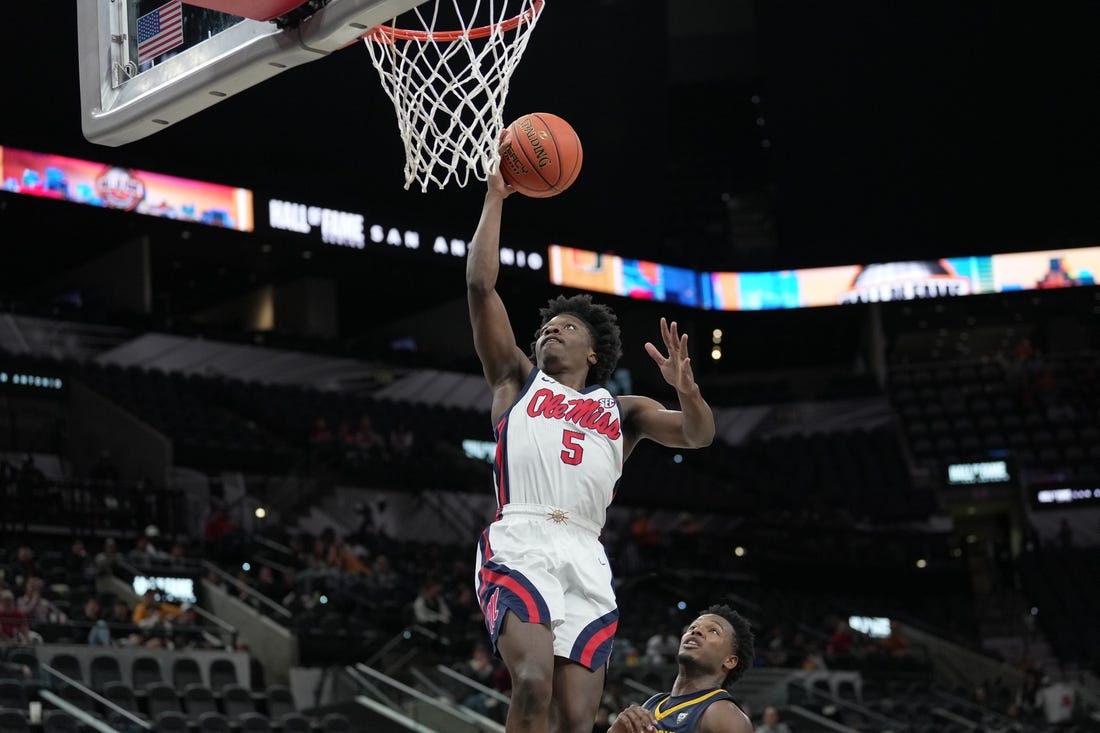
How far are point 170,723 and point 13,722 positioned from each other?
3.60ft

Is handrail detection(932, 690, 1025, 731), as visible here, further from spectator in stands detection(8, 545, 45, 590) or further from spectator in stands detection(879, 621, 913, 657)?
spectator in stands detection(8, 545, 45, 590)

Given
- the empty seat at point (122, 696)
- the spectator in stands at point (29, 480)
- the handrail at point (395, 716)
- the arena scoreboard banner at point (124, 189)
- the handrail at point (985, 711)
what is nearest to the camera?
the empty seat at point (122, 696)

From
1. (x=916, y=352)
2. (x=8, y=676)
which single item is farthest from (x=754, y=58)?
(x=8, y=676)

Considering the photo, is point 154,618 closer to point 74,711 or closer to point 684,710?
point 74,711

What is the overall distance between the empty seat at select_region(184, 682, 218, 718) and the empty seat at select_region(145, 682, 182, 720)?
0.09 metres

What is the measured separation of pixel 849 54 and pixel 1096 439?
7.84m

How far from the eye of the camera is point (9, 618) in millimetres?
12109

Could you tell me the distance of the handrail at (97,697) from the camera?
34.1 ft

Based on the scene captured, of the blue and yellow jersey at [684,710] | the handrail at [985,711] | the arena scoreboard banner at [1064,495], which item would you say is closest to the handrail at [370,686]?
the handrail at [985,711]

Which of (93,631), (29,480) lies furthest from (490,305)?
(29,480)

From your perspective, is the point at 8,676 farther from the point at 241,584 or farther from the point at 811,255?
the point at 811,255

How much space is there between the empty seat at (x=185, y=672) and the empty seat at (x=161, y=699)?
95cm

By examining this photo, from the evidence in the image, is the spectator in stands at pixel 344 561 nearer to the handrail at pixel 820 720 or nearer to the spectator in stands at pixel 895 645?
the handrail at pixel 820 720

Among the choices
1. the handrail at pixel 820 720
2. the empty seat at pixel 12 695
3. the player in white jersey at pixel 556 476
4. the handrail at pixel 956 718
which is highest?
the player in white jersey at pixel 556 476
